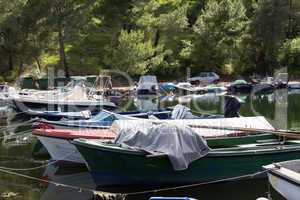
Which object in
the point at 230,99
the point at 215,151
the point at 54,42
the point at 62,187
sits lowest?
the point at 62,187

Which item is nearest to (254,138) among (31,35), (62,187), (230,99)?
(230,99)

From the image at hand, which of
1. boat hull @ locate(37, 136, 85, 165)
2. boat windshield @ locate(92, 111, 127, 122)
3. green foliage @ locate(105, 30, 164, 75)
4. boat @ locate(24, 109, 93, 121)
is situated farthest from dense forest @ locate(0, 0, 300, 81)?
boat hull @ locate(37, 136, 85, 165)

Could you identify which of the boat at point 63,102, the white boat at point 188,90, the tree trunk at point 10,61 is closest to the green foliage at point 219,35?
the white boat at point 188,90

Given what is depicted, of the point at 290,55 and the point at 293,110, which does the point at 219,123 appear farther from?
the point at 290,55

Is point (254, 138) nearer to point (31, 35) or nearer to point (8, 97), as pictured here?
point (8, 97)

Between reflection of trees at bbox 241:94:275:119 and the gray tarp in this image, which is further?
reflection of trees at bbox 241:94:275:119

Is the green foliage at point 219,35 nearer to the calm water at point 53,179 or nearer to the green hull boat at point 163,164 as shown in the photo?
the calm water at point 53,179

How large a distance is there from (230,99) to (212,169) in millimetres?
6341

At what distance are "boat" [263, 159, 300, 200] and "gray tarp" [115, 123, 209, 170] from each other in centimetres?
269

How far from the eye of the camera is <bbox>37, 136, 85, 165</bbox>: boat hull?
1773cm

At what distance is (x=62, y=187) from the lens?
15.4 meters

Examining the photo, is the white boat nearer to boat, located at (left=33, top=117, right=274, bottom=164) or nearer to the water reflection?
boat, located at (left=33, top=117, right=274, bottom=164)

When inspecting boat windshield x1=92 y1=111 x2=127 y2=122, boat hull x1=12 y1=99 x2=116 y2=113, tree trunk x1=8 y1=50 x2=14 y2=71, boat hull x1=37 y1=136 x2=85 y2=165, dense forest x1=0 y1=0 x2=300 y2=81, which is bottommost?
boat hull x1=37 y1=136 x2=85 y2=165

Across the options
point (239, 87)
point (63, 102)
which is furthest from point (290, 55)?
point (63, 102)
